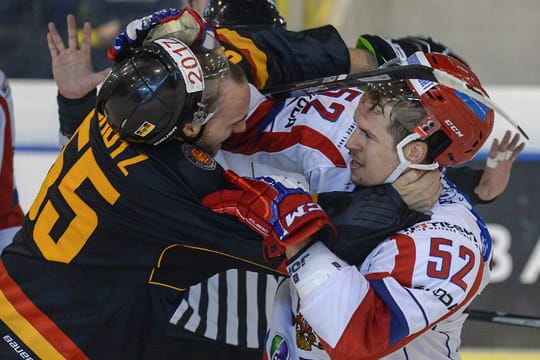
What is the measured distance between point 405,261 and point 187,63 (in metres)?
0.61

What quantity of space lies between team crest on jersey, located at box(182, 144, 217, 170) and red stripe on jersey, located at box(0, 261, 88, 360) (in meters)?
0.54

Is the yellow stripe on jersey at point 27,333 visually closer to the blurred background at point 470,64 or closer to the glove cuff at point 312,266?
the glove cuff at point 312,266

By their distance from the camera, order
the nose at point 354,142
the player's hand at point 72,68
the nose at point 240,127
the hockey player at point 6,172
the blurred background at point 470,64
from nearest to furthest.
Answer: the nose at point 354,142
the nose at point 240,127
the player's hand at point 72,68
the hockey player at point 6,172
the blurred background at point 470,64

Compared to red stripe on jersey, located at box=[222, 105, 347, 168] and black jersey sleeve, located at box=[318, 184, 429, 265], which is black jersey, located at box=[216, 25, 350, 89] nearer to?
red stripe on jersey, located at box=[222, 105, 347, 168]

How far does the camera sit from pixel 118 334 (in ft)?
7.57

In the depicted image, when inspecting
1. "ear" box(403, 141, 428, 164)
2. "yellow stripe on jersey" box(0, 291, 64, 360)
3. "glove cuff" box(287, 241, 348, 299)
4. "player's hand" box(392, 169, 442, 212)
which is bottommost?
"yellow stripe on jersey" box(0, 291, 64, 360)

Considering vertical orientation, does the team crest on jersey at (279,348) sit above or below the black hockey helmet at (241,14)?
below

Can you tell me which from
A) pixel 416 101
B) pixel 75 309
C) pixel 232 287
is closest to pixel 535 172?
pixel 232 287

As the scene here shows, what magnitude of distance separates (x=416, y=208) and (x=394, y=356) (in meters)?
0.34

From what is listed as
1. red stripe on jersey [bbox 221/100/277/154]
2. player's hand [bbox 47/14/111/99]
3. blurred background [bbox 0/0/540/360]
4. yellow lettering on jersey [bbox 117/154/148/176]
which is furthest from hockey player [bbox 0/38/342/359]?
blurred background [bbox 0/0/540/360]

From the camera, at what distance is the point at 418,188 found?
209 cm

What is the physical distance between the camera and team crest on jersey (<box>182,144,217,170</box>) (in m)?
2.11

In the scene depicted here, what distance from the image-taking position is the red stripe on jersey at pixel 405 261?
194 cm

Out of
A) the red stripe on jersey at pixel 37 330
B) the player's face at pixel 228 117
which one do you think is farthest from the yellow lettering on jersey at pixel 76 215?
the player's face at pixel 228 117
